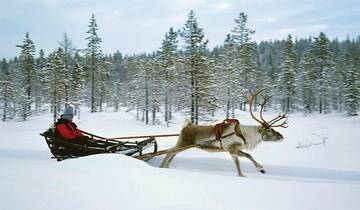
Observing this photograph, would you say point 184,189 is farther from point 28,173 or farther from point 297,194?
point 28,173

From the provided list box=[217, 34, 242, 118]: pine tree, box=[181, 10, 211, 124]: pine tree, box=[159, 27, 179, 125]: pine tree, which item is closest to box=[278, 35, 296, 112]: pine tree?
box=[217, 34, 242, 118]: pine tree

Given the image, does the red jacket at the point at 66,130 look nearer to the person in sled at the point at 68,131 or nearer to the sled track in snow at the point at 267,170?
the person in sled at the point at 68,131

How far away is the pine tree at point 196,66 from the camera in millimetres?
27609

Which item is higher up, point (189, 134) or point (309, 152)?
point (189, 134)

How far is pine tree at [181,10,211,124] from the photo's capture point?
1087 inches

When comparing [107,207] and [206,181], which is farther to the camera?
[206,181]

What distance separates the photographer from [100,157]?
6840 millimetres

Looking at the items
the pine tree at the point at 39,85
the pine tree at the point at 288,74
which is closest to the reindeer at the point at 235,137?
the pine tree at the point at 288,74

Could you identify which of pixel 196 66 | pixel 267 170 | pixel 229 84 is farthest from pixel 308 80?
pixel 267 170

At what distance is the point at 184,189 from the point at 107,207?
131 cm

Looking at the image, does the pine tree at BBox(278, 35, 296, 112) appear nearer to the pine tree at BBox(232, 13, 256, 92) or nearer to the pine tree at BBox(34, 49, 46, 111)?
the pine tree at BBox(232, 13, 256, 92)

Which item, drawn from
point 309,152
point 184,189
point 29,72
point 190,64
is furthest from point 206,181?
point 29,72

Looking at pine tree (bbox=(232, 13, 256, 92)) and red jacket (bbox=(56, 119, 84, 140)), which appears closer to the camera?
red jacket (bbox=(56, 119, 84, 140))

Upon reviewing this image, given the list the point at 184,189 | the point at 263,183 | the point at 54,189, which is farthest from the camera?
the point at 263,183
